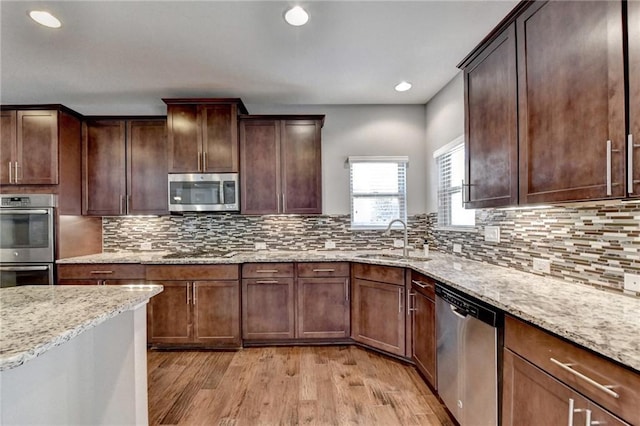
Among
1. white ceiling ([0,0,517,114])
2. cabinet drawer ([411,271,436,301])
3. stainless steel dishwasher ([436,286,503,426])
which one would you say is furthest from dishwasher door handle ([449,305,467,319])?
white ceiling ([0,0,517,114])

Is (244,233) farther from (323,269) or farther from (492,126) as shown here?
(492,126)

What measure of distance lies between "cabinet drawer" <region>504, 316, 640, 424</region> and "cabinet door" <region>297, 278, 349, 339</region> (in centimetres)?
184

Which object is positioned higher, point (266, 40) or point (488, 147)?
point (266, 40)

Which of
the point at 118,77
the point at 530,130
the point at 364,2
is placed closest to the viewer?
the point at 530,130

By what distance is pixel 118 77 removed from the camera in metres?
2.84

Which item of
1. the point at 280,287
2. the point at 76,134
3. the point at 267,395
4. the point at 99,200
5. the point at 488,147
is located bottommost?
the point at 267,395

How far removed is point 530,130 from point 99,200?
13.2 feet

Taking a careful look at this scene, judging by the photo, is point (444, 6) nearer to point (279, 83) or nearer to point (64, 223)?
point (279, 83)

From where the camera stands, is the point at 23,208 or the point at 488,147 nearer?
the point at 488,147

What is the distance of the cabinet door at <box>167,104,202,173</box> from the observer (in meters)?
3.18

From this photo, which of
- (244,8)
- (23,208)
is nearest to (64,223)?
(23,208)

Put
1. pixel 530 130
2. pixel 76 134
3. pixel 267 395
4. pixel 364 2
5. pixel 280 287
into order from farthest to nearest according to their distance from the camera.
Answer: pixel 76 134 → pixel 280 287 → pixel 267 395 → pixel 364 2 → pixel 530 130

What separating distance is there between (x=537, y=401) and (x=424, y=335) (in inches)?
44.8

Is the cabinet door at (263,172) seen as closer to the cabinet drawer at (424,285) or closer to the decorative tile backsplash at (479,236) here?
Result: the decorative tile backsplash at (479,236)
